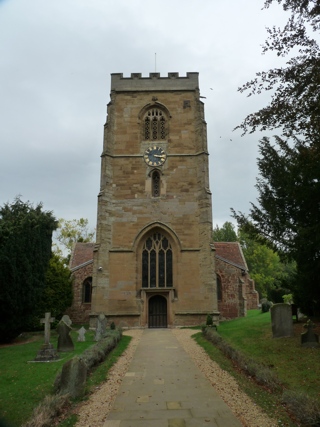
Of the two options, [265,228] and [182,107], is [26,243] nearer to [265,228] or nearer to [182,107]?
[265,228]

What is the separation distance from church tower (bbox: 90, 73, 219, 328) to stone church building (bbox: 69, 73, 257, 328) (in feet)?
0.21

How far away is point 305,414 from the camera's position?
545cm

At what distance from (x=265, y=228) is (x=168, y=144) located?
41.2 feet

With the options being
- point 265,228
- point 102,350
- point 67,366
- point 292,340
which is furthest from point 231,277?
point 67,366

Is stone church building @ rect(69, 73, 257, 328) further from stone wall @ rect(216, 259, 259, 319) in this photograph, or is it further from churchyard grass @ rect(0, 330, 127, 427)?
churchyard grass @ rect(0, 330, 127, 427)

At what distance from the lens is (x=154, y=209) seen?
24969mm

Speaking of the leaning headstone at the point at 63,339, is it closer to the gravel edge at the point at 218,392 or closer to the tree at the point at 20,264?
the gravel edge at the point at 218,392

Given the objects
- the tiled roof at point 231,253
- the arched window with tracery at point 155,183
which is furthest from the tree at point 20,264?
the tiled roof at point 231,253

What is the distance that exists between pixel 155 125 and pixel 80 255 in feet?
44.8

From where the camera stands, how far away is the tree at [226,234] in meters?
53.4

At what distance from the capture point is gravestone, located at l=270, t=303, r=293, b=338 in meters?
13.4

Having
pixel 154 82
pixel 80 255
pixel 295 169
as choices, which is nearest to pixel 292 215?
pixel 295 169

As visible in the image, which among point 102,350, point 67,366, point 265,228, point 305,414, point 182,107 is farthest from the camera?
point 182,107

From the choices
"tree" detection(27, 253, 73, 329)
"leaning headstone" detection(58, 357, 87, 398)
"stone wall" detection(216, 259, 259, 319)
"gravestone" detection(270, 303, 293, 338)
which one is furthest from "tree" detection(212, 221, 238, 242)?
"leaning headstone" detection(58, 357, 87, 398)
